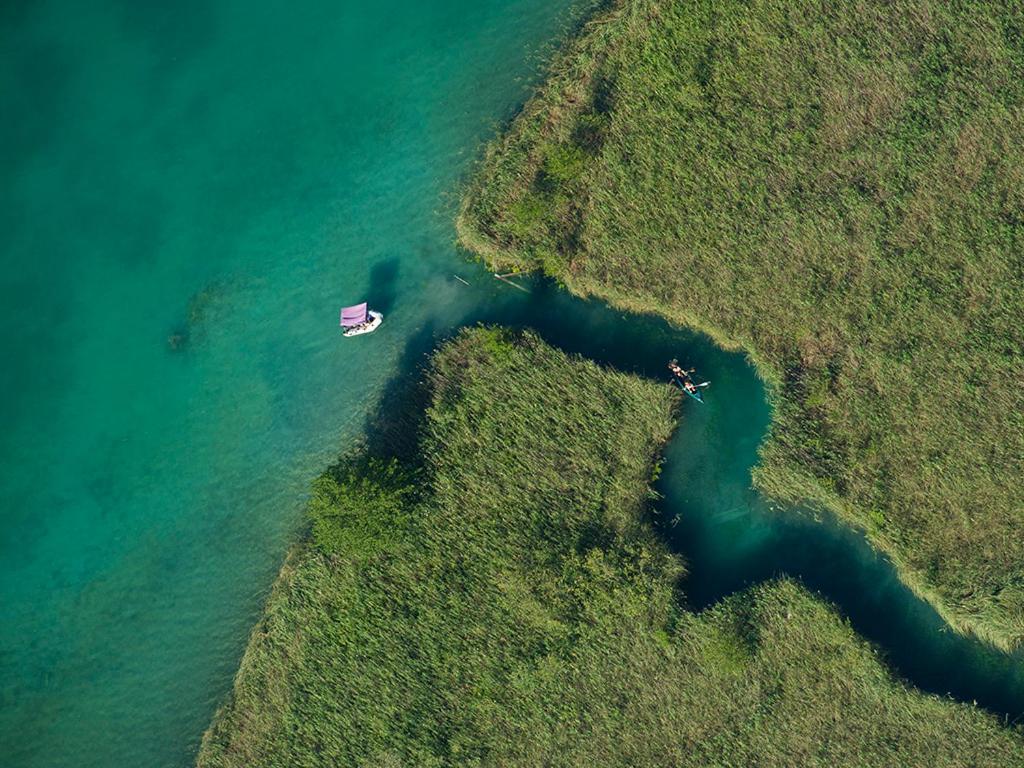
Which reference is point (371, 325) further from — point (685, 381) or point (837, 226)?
point (837, 226)

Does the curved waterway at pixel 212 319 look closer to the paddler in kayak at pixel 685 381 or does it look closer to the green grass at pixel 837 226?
the paddler in kayak at pixel 685 381

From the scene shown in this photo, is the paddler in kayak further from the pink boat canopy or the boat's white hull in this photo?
the pink boat canopy

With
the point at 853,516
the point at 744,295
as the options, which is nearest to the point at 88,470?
the point at 744,295

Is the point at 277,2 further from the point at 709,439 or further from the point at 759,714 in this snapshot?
the point at 759,714

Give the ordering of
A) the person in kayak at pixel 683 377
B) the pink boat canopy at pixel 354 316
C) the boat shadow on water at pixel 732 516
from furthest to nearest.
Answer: the pink boat canopy at pixel 354 316 → the person in kayak at pixel 683 377 → the boat shadow on water at pixel 732 516

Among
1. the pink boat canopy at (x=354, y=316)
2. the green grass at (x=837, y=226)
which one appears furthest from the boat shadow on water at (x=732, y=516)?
the pink boat canopy at (x=354, y=316)

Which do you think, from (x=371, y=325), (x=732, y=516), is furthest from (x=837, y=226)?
(x=371, y=325)

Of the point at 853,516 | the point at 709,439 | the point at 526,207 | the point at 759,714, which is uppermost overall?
the point at 526,207
